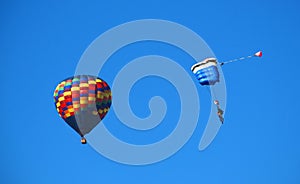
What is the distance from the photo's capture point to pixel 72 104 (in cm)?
3828

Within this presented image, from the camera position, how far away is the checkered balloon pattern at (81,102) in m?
38.2

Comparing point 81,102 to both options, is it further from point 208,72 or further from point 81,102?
point 208,72

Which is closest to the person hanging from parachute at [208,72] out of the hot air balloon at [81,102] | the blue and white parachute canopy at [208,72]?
the blue and white parachute canopy at [208,72]

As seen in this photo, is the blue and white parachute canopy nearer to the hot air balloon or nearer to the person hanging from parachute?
the person hanging from parachute

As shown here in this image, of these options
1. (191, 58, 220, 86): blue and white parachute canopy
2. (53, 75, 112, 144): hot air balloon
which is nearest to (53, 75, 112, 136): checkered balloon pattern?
(53, 75, 112, 144): hot air balloon

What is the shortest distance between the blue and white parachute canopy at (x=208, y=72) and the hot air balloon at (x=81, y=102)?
7.86 meters

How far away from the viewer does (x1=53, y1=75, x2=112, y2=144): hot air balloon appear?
38219 millimetres

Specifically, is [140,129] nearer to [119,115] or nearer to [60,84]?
[119,115]

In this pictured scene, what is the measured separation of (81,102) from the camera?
38.3m

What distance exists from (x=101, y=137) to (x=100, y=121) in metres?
2.07

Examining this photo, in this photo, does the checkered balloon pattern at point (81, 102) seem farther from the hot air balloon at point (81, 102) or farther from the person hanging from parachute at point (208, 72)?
the person hanging from parachute at point (208, 72)

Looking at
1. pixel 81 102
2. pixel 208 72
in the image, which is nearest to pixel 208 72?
pixel 208 72

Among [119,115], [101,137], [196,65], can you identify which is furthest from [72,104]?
[196,65]

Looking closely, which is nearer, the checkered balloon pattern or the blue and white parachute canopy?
the blue and white parachute canopy
